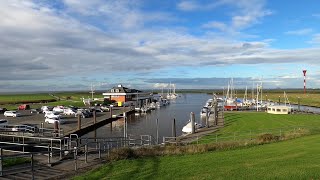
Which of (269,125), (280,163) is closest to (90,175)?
(280,163)

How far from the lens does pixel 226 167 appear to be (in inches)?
701

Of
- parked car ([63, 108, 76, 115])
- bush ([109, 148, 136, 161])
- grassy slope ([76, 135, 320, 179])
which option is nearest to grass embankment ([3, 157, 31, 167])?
bush ([109, 148, 136, 161])

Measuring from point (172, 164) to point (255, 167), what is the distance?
188 inches

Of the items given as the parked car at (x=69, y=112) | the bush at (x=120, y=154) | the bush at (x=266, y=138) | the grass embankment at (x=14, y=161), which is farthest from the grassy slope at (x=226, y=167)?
the parked car at (x=69, y=112)

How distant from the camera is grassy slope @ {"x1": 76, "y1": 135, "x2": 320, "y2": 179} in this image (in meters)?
15.6

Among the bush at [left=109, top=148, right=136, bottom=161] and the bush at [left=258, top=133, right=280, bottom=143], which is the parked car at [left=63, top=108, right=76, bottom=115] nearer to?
the bush at [left=258, top=133, right=280, bottom=143]

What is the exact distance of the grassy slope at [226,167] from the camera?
51.1 feet

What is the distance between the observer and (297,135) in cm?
3353

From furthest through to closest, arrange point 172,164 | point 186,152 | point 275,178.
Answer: point 186,152 < point 172,164 < point 275,178

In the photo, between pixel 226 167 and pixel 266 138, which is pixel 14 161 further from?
pixel 266 138

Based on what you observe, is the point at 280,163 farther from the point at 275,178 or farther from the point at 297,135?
the point at 297,135

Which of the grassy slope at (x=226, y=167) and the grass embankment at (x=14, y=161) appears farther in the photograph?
the grass embankment at (x=14, y=161)

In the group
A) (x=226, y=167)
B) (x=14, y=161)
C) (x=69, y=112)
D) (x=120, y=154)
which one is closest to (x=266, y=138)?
(x=226, y=167)

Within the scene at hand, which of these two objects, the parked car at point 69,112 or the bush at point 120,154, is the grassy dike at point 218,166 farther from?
the parked car at point 69,112
